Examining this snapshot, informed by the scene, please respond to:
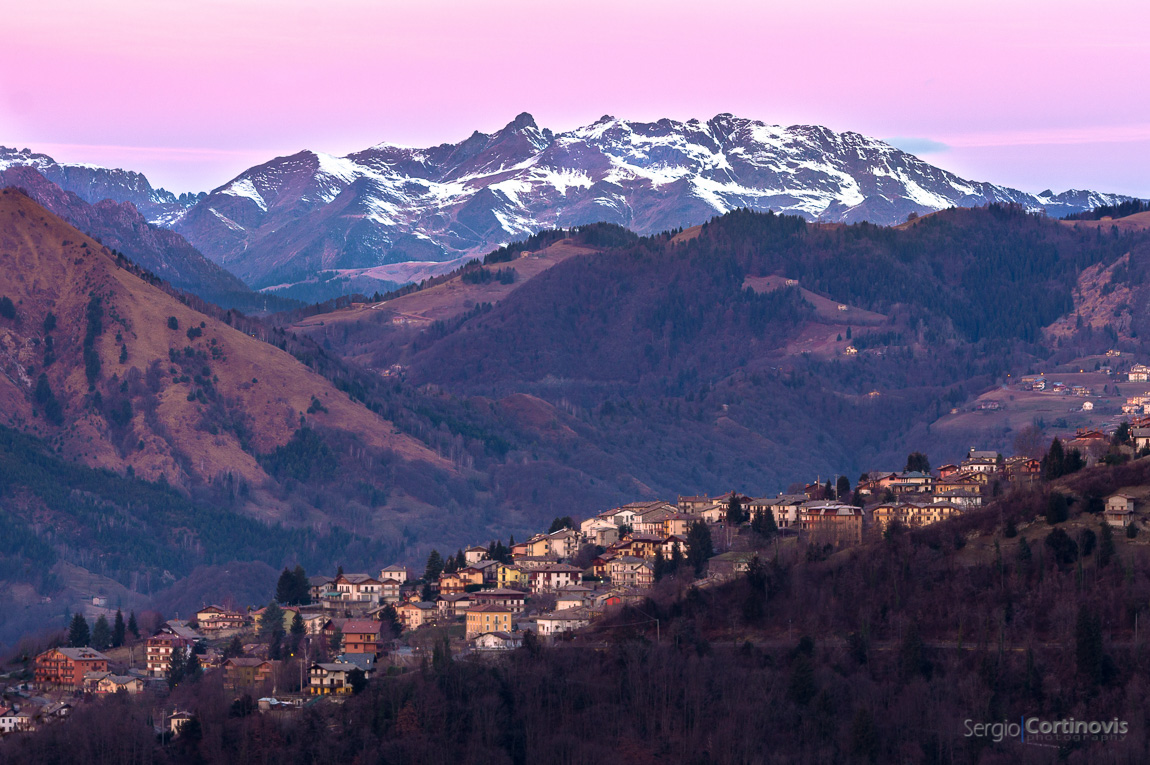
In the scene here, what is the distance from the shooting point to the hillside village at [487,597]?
132125 mm

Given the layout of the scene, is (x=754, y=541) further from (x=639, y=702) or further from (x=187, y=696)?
(x=187, y=696)

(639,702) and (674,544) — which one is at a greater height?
(674,544)

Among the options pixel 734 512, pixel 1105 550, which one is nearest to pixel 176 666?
pixel 734 512

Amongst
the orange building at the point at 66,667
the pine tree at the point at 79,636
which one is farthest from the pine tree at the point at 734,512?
the pine tree at the point at 79,636

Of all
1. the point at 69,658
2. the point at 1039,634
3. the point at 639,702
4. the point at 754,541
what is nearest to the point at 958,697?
the point at 1039,634

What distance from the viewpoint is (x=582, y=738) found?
120 meters

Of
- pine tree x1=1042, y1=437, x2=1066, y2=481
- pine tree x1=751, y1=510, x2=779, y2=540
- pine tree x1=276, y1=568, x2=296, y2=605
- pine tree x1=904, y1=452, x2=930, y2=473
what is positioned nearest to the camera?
pine tree x1=1042, y1=437, x2=1066, y2=481

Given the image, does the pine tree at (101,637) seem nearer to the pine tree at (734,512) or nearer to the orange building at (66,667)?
the orange building at (66,667)

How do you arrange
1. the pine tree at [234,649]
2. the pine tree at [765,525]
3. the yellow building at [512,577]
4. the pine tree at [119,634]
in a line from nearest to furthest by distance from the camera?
the pine tree at [234,649], the pine tree at [765,525], the yellow building at [512,577], the pine tree at [119,634]

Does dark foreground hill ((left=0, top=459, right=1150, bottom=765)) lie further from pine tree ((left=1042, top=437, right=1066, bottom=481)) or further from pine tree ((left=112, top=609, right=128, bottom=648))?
pine tree ((left=112, top=609, right=128, bottom=648))

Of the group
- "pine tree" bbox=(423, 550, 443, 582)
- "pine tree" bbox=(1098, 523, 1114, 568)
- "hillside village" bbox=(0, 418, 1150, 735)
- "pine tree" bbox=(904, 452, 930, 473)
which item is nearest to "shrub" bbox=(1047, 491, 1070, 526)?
"hillside village" bbox=(0, 418, 1150, 735)

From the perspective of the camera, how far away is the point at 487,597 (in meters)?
145

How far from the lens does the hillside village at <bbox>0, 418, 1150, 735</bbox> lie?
433 ft

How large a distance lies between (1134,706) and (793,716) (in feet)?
56.7
